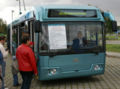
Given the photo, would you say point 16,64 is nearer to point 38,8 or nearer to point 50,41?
point 50,41

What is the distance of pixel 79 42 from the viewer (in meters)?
8.20

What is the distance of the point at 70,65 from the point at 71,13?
5.71 feet

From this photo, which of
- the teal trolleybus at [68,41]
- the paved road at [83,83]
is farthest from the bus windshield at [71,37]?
the paved road at [83,83]

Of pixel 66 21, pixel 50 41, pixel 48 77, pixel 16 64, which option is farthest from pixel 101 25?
pixel 16 64

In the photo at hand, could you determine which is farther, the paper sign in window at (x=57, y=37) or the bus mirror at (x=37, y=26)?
the paper sign in window at (x=57, y=37)

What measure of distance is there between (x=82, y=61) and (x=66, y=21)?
145 centimetres

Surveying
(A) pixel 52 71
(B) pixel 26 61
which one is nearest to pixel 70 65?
(A) pixel 52 71

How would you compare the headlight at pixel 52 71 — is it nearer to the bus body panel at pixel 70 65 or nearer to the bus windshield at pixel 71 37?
the bus body panel at pixel 70 65

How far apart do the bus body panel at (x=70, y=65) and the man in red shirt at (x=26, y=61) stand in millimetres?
1569

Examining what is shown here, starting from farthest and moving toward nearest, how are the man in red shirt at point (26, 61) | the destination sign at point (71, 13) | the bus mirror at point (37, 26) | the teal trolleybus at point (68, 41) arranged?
the destination sign at point (71, 13) → the teal trolleybus at point (68, 41) → the bus mirror at point (37, 26) → the man in red shirt at point (26, 61)

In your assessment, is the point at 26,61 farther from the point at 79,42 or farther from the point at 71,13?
the point at 71,13

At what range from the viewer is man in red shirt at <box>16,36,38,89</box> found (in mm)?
6066

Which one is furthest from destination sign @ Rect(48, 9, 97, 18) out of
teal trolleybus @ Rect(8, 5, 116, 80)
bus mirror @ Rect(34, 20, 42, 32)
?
bus mirror @ Rect(34, 20, 42, 32)

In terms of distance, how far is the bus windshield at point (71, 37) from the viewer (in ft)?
25.8
